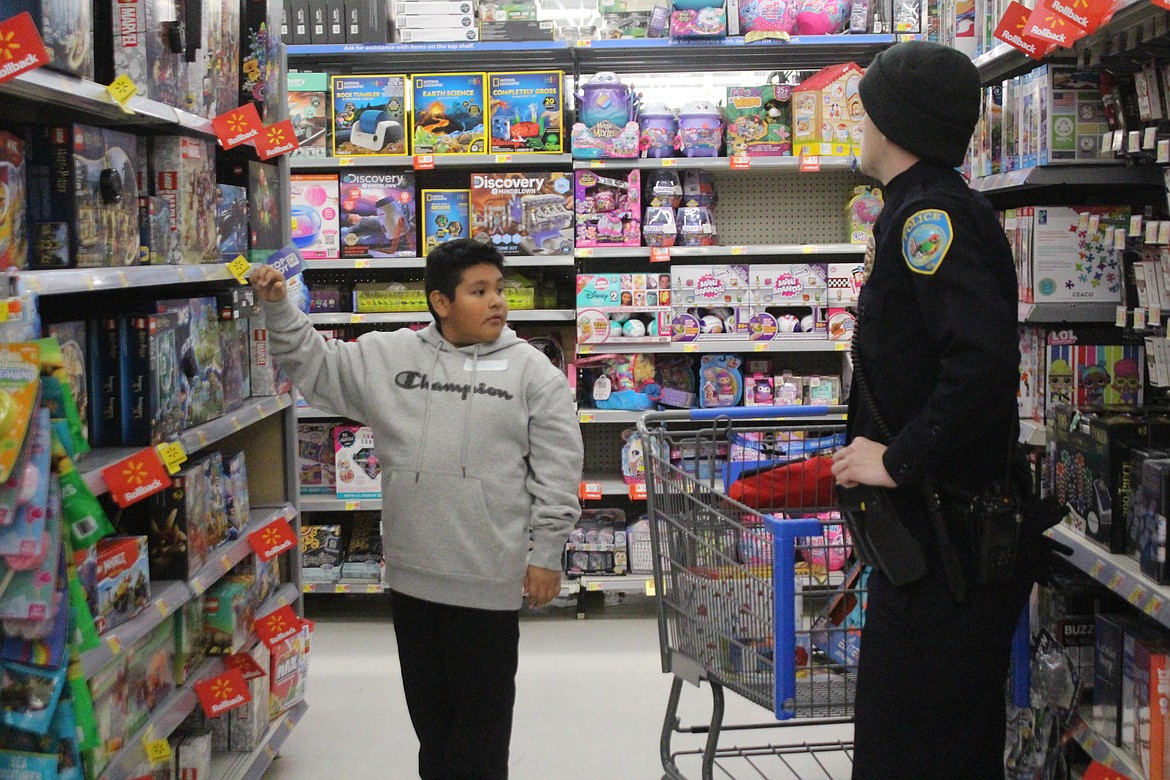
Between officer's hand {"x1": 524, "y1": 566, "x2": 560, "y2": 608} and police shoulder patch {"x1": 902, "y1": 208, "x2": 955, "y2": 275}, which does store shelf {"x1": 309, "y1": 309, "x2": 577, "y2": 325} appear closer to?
officer's hand {"x1": 524, "y1": 566, "x2": 560, "y2": 608}

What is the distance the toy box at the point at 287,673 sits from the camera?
11.3ft

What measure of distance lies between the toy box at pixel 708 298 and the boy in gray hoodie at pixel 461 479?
2.31 m

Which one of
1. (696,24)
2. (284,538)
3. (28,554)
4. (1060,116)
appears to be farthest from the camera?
(696,24)

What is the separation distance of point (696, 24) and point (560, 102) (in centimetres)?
66

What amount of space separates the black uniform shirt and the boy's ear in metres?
1.05

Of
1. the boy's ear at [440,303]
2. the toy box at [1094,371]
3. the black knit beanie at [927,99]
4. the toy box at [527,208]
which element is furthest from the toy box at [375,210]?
the black knit beanie at [927,99]

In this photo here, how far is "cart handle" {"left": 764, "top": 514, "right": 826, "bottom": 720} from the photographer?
2.28 metres

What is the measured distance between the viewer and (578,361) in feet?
16.5

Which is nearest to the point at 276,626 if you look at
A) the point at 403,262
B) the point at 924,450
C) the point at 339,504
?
the point at 339,504

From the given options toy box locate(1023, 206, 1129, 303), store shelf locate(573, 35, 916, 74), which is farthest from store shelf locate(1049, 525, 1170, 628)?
store shelf locate(573, 35, 916, 74)

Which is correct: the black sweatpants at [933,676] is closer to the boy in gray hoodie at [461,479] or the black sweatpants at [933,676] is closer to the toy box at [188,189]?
the boy in gray hoodie at [461,479]

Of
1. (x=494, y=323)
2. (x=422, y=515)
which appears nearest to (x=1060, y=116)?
(x=494, y=323)

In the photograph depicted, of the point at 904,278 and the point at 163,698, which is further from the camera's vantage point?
the point at 163,698

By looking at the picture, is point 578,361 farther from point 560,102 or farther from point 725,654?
point 725,654
